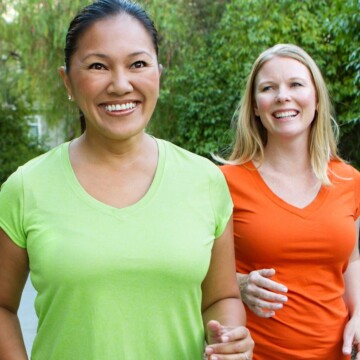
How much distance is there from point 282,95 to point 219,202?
89 cm

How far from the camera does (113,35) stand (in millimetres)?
1874

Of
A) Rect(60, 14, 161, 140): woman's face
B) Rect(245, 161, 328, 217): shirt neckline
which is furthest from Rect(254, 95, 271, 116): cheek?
Rect(60, 14, 161, 140): woman's face

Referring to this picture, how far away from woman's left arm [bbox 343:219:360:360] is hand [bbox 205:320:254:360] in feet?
2.83

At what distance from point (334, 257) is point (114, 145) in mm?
1100

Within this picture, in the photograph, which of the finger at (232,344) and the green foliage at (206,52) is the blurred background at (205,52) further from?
the finger at (232,344)

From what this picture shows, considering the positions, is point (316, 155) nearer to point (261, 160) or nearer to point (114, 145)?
point (261, 160)

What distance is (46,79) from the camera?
13.0m

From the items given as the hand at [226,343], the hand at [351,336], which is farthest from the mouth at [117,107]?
the hand at [351,336]

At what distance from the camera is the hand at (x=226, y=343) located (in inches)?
70.6

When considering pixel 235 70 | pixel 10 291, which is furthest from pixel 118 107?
pixel 235 70

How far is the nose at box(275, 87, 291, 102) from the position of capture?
8.91ft

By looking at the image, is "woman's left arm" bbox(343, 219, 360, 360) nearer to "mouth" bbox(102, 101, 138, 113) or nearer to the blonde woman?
the blonde woman

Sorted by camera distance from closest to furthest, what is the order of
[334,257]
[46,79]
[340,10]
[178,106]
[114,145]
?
[114,145], [334,257], [340,10], [178,106], [46,79]

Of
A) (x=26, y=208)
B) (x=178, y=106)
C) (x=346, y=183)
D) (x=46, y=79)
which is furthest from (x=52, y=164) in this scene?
(x=46, y=79)
